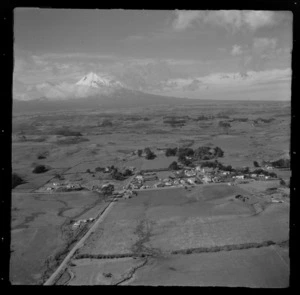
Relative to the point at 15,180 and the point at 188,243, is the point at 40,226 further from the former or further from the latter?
the point at 188,243

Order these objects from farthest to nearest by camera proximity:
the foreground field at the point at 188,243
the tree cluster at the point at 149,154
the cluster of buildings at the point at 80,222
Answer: the tree cluster at the point at 149,154, the cluster of buildings at the point at 80,222, the foreground field at the point at 188,243

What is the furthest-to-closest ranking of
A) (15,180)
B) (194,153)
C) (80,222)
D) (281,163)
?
(194,153) → (80,222) → (281,163) → (15,180)

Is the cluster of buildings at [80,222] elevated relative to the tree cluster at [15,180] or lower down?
lower down

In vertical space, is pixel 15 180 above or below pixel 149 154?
below

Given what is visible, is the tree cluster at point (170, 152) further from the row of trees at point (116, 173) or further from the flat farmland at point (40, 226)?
the flat farmland at point (40, 226)

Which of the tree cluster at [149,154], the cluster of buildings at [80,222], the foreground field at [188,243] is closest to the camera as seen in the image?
the foreground field at [188,243]

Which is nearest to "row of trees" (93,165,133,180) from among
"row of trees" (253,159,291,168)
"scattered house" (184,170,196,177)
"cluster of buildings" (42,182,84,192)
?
"cluster of buildings" (42,182,84,192)

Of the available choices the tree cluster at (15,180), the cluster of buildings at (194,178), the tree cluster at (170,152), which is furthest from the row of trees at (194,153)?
the tree cluster at (15,180)

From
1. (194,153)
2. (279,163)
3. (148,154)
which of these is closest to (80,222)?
(148,154)

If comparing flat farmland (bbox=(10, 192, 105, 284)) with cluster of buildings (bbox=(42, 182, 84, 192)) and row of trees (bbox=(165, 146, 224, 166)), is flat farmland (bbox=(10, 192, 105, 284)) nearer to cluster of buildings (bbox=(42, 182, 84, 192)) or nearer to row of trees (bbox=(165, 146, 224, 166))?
cluster of buildings (bbox=(42, 182, 84, 192))
